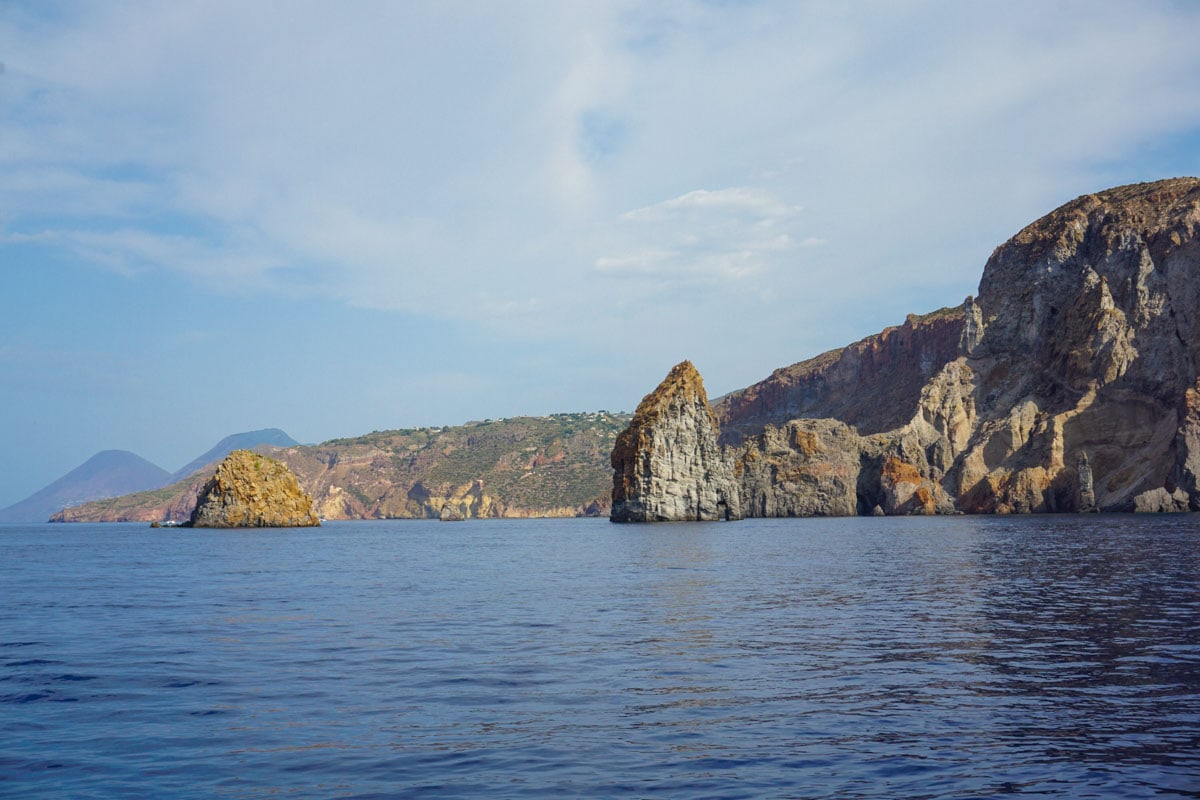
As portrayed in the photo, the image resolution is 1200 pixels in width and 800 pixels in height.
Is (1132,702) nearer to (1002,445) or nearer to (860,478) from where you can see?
(1002,445)

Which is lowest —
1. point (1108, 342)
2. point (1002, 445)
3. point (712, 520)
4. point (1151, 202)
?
point (712, 520)

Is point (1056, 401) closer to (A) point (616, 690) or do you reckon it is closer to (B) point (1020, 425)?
(B) point (1020, 425)

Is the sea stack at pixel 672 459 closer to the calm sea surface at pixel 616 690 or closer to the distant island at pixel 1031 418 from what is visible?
the distant island at pixel 1031 418

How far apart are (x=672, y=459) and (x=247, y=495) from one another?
2550 inches

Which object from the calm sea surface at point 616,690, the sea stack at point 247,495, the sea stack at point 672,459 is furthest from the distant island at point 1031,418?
the calm sea surface at point 616,690

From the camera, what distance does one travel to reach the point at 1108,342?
14862 cm

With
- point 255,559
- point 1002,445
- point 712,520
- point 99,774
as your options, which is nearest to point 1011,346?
point 1002,445

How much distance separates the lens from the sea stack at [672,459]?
454ft

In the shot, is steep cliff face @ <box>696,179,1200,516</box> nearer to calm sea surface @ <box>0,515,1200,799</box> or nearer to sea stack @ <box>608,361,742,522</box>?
sea stack @ <box>608,361,742,522</box>

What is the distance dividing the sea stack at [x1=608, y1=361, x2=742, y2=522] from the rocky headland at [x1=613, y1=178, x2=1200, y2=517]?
2.95 ft

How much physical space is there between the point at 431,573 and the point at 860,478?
14326 centimetres

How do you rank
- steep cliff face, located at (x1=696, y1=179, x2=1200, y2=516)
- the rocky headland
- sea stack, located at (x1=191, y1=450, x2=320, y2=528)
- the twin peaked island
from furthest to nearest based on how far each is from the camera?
sea stack, located at (x1=191, y1=450, x2=320, y2=528) < the twin peaked island < steep cliff face, located at (x1=696, y1=179, x2=1200, y2=516) < the rocky headland

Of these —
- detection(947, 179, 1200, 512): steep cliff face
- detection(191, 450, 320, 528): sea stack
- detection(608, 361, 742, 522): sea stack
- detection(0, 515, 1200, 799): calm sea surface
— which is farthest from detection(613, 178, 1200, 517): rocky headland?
detection(0, 515, 1200, 799): calm sea surface

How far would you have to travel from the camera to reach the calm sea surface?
44.3ft
